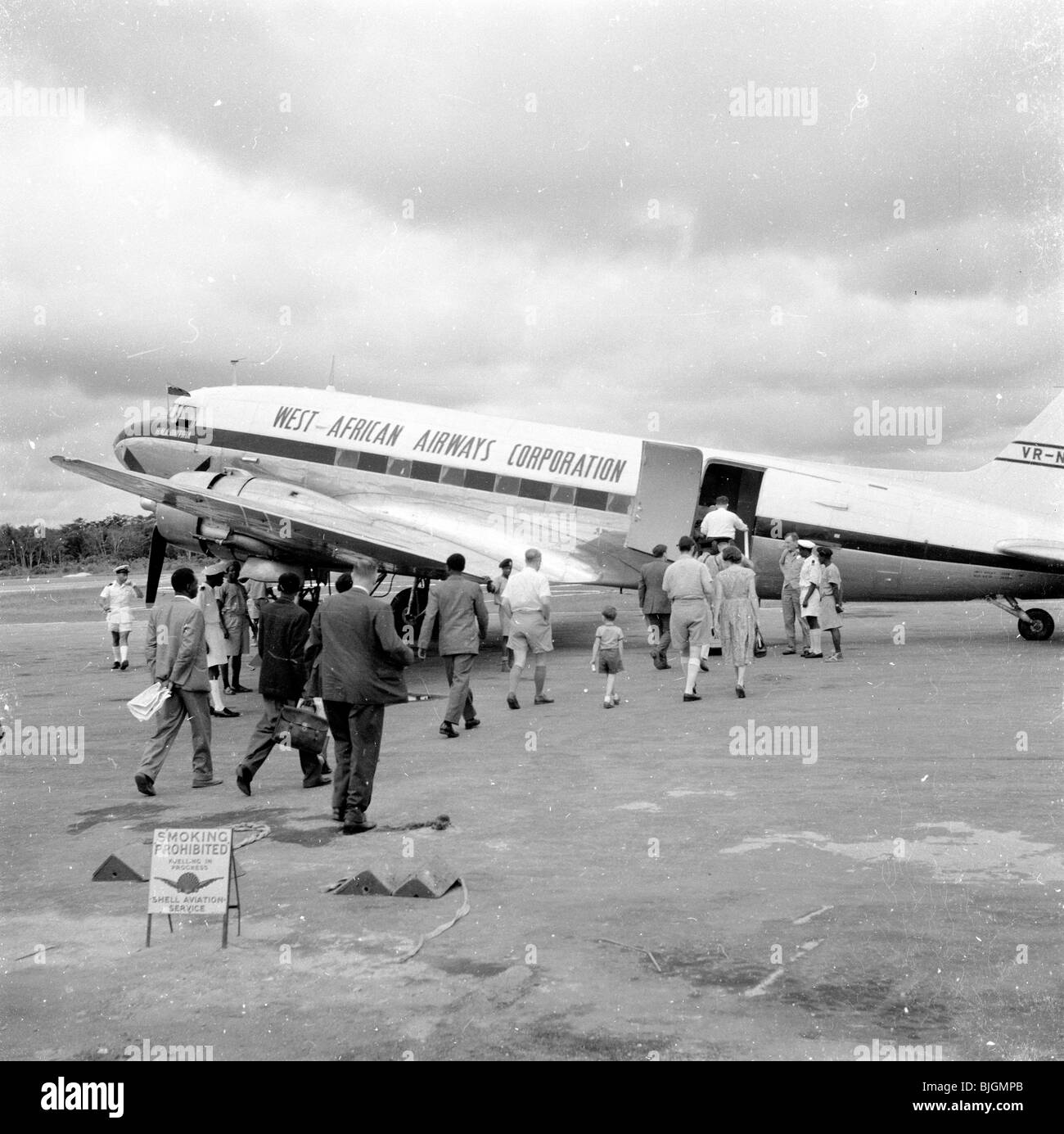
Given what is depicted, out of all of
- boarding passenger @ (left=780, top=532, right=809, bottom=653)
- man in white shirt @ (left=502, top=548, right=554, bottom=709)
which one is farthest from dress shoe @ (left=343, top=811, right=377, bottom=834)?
boarding passenger @ (left=780, top=532, right=809, bottom=653)

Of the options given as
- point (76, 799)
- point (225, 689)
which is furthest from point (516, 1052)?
point (225, 689)

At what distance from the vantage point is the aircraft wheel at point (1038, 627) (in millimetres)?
17141

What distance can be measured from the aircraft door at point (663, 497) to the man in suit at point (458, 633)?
678 cm

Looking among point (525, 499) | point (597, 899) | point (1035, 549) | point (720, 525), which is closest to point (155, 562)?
point (525, 499)

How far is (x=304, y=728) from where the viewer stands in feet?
27.3

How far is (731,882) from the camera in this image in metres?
5.68

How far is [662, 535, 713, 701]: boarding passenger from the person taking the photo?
1230 cm

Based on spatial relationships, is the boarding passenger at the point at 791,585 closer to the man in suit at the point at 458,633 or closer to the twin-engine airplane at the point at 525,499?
the twin-engine airplane at the point at 525,499

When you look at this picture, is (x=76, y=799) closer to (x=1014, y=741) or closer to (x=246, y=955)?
(x=246, y=955)

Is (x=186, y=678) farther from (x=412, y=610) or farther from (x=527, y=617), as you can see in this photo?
(x=412, y=610)

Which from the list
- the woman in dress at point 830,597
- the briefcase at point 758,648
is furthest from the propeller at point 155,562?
the woman in dress at point 830,597

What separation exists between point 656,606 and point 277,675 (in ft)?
26.5
